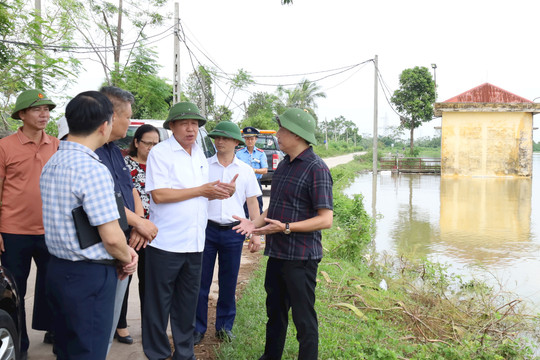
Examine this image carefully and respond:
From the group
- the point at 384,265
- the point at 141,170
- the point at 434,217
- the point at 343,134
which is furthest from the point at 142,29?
the point at 343,134

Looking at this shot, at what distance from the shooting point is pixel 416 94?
38500 mm

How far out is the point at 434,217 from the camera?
1529cm

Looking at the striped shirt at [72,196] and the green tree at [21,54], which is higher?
the green tree at [21,54]

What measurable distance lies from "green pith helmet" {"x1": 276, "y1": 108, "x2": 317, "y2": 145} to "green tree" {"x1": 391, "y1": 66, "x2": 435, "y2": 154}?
37.3m

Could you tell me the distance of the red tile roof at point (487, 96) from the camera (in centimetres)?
3088

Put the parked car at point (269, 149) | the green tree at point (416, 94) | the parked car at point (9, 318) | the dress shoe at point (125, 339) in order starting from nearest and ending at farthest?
1. the parked car at point (9, 318)
2. the dress shoe at point (125, 339)
3. the parked car at point (269, 149)
4. the green tree at point (416, 94)

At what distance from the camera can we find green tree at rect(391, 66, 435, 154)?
3831cm

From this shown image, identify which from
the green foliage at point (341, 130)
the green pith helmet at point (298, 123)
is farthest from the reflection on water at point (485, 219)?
the green foliage at point (341, 130)

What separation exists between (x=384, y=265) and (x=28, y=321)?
645cm

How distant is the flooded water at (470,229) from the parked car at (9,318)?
601 cm

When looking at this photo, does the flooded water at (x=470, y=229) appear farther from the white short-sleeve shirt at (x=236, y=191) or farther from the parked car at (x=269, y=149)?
the white short-sleeve shirt at (x=236, y=191)

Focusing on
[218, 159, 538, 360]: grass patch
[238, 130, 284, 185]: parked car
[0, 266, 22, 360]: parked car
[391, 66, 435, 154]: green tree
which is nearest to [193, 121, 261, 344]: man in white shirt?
[218, 159, 538, 360]: grass patch

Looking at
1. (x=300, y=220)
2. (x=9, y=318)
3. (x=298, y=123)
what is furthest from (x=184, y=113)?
(x=9, y=318)

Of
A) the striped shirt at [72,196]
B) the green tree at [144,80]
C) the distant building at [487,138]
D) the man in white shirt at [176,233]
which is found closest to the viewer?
the striped shirt at [72,196]
